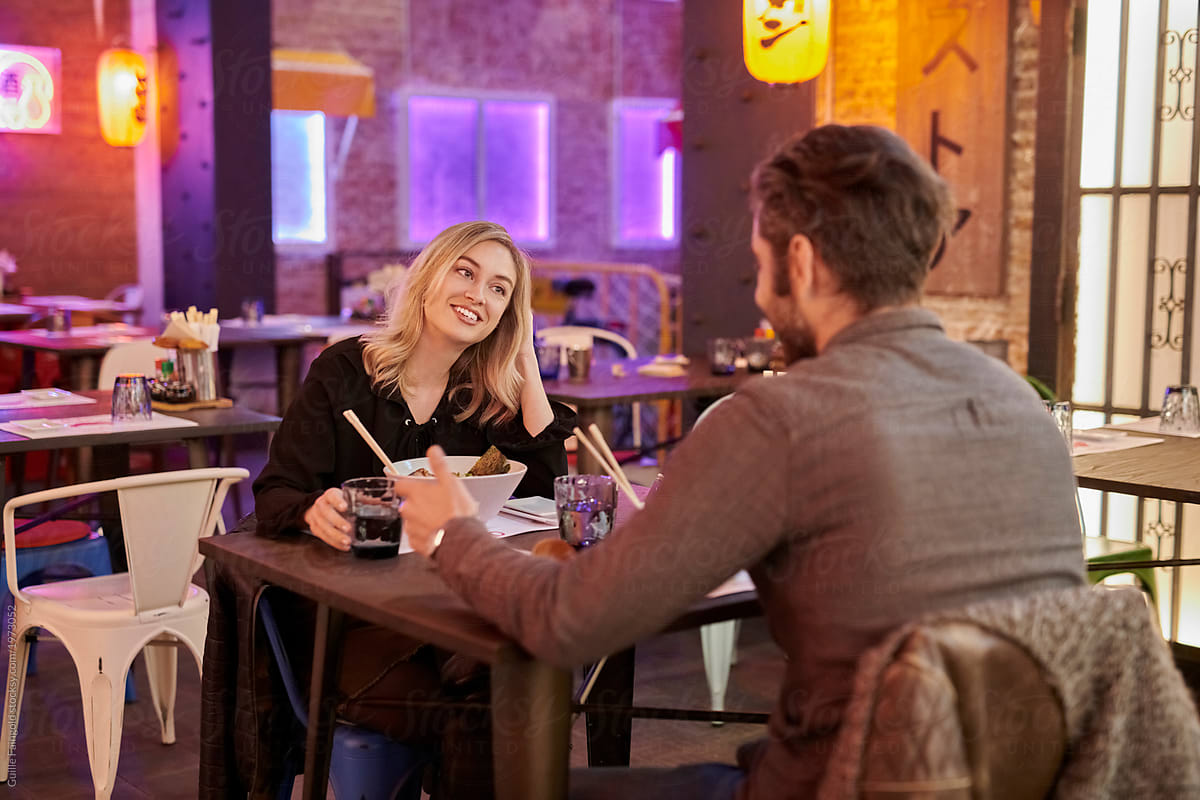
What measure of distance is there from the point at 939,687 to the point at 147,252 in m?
9.33

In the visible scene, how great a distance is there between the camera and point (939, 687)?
1156 mm

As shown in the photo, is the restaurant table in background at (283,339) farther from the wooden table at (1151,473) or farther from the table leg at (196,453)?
the wooden table at (1151,473)

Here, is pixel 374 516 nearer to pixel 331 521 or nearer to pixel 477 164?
pixel 331 521

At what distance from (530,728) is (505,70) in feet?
34.3

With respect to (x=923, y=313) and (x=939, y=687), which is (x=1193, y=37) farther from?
(x=939, y=687)

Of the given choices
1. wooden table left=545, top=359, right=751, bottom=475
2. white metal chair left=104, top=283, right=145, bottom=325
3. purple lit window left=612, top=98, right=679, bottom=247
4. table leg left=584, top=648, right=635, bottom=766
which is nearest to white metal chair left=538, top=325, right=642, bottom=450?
wooden table left=545, top=359, right=751, bottom=475

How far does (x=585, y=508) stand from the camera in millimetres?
1892

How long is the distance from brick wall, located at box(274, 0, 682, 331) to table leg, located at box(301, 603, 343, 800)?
8.83 meters

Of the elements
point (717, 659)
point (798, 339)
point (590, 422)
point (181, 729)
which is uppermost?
point (798, 339)

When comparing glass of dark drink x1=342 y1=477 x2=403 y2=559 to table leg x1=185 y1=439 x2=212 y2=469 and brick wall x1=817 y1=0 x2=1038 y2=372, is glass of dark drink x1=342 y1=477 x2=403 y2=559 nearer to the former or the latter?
table leg x1=185 y1=439 x2=212 y2=469

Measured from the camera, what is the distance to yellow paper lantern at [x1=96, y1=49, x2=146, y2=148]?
7.97 meters

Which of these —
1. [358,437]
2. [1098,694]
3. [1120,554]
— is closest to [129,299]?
[358,437]

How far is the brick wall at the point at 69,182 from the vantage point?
922 centimetres

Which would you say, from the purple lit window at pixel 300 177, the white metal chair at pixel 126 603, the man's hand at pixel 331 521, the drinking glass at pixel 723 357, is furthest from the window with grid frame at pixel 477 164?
the man's hand at pixel 331 521
